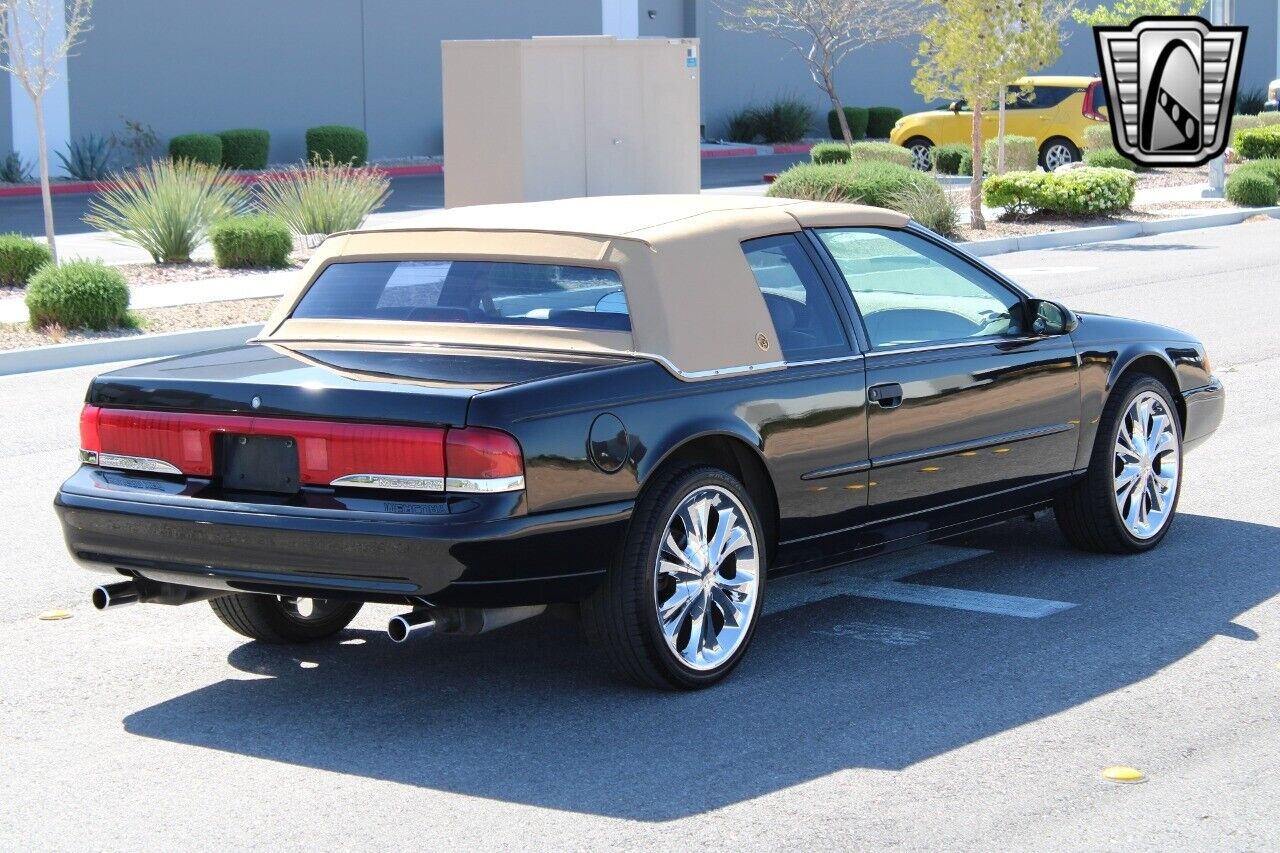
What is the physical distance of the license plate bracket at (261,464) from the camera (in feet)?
17.9

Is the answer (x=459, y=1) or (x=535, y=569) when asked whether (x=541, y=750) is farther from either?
(x=459, y=1)

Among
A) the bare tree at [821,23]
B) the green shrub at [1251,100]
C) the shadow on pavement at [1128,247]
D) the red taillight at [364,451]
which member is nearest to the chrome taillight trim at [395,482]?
the red taillight at [364,451]

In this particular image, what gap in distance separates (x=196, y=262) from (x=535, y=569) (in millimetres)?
16232

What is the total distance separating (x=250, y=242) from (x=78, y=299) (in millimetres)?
4217

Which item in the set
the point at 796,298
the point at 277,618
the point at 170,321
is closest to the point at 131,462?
the point at 277,618

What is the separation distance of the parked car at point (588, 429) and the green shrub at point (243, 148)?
30.5 m

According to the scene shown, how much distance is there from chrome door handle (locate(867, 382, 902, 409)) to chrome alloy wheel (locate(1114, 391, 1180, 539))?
1393 millimetres

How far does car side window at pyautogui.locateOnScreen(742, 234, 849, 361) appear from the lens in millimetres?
6270

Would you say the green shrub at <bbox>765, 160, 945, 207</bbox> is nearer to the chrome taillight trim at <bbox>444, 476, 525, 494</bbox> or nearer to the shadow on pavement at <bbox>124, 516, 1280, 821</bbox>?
the shadow on pavement at <bbox>124, 516, 1280, 821</bbox>

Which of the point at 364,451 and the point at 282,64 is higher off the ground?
the point at 282,64

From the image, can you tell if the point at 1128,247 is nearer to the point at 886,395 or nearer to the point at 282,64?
the point at 886,395

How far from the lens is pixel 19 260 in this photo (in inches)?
746

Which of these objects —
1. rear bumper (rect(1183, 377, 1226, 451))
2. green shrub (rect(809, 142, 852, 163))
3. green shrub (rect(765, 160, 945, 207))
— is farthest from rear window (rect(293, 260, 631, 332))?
green shrub (rect(809, 142, 852, 163))

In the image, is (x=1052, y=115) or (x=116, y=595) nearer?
(x=116, y=595)
